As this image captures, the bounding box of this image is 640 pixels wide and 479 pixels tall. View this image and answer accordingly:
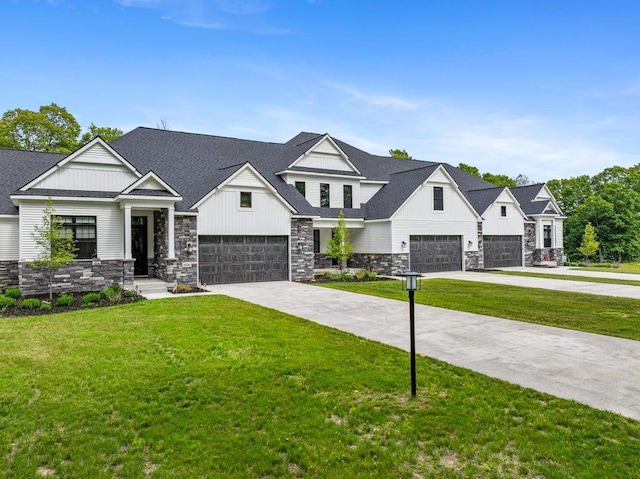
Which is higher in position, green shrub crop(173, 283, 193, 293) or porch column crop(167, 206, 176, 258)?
porch column crop(167, 206, 176, 258)

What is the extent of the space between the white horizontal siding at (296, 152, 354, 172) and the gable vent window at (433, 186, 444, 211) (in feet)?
17.5

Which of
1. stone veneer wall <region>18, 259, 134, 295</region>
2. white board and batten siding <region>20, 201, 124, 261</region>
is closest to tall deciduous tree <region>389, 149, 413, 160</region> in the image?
white board and batten siding <region>20, 201, 124, 261</region>

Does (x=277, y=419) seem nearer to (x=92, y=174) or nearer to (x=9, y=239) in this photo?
(x=92, y=174)

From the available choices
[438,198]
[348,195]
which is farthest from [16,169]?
[438,198]

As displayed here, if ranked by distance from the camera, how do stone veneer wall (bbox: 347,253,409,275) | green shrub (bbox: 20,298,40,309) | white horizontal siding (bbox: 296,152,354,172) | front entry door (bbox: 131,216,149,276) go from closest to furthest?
green shrub (bbox: 20,298,40,309), front entry door (bbox: 131,216,149,276), stone veneer wall (bbox: 347,253,409,275), white horizontal siding (bbox: 296,152,354,172)

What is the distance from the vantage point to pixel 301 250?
69.7 ft

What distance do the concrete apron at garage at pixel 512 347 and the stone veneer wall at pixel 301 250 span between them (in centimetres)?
733

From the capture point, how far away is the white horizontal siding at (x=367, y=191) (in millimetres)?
27172

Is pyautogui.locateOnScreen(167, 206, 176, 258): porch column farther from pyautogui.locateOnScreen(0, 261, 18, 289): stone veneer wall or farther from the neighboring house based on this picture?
pyautogui.locateOnScreen(0, 261, 18, 289): stone veneer wall

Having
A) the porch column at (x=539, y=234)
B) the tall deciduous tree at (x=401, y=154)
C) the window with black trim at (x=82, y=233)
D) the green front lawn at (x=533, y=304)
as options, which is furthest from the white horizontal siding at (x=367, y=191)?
the tall deciduous tree at (x=401, y=154)

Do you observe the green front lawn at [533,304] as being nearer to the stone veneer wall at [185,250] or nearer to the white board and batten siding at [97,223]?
the stone veneer wall at [185,250]

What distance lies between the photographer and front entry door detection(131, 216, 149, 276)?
1939 cm

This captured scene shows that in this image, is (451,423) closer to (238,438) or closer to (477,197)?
(238,438)

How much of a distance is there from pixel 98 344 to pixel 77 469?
15.4ft
